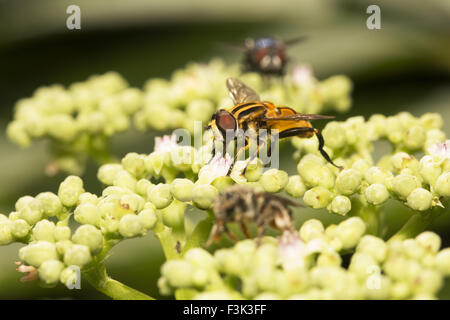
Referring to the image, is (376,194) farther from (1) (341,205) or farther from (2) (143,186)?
(2) (143,186)

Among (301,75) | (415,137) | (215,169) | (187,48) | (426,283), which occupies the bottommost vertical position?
(426,283)

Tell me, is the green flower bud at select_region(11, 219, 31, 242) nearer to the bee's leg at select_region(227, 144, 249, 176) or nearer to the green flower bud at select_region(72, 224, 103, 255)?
the green flower bud at select_region(72, 224, 103, 255)

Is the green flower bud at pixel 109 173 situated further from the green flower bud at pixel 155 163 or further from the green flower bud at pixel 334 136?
the green flower bud at pixel 334 136

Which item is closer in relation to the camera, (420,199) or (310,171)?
(420,199)

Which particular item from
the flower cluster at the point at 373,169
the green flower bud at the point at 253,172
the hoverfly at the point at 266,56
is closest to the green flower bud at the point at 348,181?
the flower cluster at the point at 373,169

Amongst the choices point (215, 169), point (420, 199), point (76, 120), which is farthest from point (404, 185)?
point (76, 120)

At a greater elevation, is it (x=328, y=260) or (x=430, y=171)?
(x=430, y=171)
